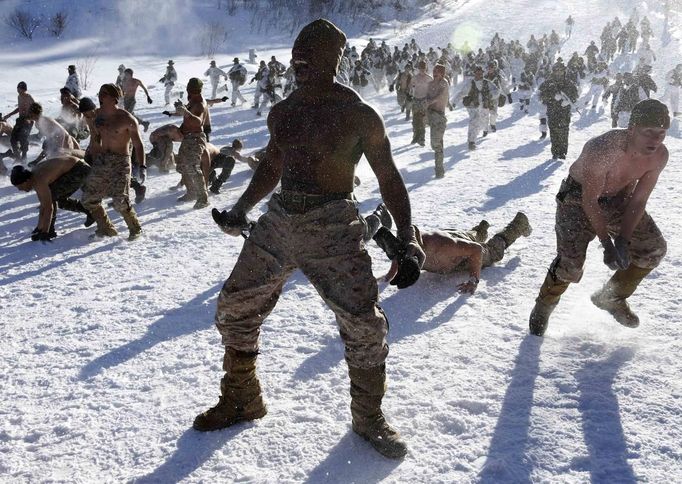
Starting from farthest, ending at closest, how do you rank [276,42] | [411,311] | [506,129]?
1. [276,42]
2. [506,129]
3. [411,311]

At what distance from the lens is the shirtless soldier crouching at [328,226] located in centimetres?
231

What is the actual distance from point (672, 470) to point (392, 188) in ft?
5.23

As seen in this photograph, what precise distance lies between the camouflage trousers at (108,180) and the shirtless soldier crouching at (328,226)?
3.79m

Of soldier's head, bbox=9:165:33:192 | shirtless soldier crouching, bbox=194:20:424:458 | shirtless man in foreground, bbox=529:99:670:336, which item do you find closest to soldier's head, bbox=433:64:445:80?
soldier's head, bbox=9:165:33:192

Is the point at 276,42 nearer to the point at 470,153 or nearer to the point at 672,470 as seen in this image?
the point at 470,153

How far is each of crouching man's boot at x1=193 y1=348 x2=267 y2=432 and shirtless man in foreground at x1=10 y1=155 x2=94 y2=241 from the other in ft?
13.9

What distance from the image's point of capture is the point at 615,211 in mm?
3297

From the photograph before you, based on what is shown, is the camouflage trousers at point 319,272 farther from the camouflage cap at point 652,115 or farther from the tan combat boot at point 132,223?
the tan combat boot at point 132,223

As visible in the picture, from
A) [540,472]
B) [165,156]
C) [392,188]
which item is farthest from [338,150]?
[165,156]

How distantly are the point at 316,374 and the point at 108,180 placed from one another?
3720 mm

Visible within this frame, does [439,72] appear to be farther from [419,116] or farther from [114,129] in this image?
[114,129]

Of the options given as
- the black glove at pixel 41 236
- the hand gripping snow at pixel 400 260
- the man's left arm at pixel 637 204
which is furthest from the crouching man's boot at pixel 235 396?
the black glove at pixel 41 236

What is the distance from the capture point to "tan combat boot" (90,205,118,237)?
606 centimetres

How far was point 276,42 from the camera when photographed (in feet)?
138
